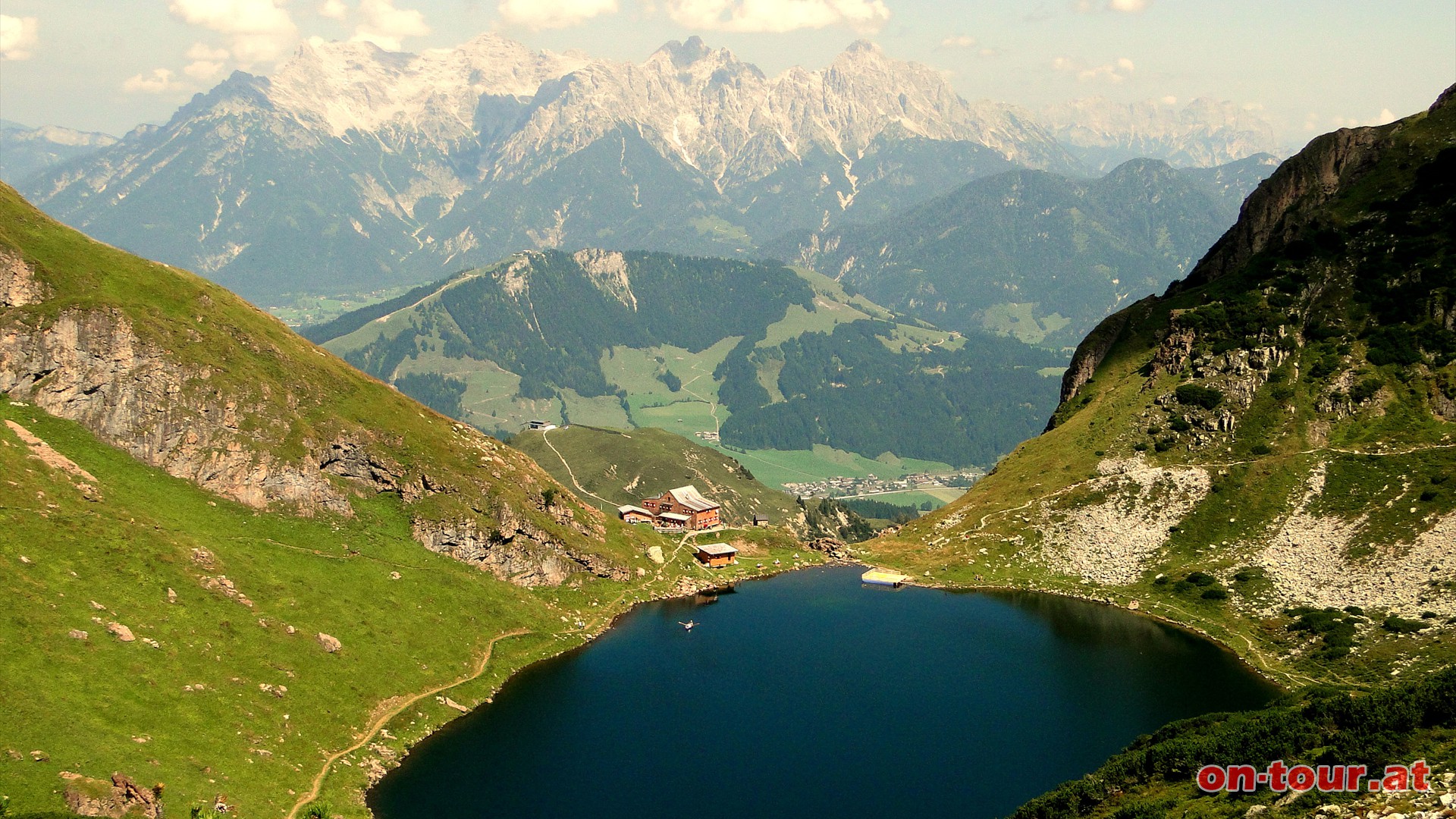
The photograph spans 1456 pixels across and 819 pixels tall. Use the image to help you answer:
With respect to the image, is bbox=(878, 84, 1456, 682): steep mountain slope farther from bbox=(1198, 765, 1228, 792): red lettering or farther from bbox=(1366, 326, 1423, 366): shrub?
bbox=(1198, 765, 1228, 792): red lettering

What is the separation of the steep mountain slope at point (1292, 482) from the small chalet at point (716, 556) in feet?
93.8

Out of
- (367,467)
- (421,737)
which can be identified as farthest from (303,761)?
(367,467)

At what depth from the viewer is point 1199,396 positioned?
7362 inches

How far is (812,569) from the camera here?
188 meters

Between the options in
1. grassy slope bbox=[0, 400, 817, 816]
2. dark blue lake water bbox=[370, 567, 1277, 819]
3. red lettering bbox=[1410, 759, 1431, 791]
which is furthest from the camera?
dark blue lake water bbox=[370, 567, 1277, 819]

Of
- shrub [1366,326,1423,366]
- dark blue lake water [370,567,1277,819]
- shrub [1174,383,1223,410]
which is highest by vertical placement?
shrub [1366,326,1423,366]

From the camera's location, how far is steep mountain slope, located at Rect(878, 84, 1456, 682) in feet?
456

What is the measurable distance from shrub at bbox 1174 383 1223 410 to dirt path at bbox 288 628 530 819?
122m

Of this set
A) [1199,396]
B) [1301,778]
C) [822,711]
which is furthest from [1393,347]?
A: [1301,778]

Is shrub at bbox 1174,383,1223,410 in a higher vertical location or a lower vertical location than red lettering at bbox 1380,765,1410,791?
higher

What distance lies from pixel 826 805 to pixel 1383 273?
491 ft

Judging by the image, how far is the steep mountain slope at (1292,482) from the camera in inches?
5472

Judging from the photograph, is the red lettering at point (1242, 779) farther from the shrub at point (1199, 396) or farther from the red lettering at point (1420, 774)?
the shrub at point (1199, 396)

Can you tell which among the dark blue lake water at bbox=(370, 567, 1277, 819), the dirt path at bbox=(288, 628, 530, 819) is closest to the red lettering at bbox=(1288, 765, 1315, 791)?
the dark blue lake water at bbox=(370, 567, 1277, 819)
